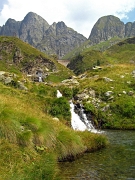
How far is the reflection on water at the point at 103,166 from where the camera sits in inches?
526

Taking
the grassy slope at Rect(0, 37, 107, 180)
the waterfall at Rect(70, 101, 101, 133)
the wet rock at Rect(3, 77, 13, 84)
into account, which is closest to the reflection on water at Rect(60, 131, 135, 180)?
the grassy slope at Rect(0, 37, 107, 180)

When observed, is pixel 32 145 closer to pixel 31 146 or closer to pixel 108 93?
pixel 31 146

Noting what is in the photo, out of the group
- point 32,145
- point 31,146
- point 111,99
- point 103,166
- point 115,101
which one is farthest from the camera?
point 111,99

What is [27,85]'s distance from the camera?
43344 mm

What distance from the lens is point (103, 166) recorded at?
15.1m

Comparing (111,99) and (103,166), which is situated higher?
(111,99)

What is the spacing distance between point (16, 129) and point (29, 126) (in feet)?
4.95

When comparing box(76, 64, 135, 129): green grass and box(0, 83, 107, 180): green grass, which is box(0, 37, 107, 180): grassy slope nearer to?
box(0, 83, 107, 180): green grass

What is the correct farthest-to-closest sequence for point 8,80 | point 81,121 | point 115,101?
point 8,80, point 115,101, point 81,121

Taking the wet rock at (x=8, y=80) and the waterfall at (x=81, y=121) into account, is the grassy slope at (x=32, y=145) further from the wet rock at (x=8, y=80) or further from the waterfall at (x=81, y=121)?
the wet rock at (x=8, y=80)

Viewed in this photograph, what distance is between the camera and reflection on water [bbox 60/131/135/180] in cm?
1337

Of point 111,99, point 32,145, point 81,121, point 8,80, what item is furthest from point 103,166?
point 8,80

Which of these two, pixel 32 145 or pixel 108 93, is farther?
pixel 108 93

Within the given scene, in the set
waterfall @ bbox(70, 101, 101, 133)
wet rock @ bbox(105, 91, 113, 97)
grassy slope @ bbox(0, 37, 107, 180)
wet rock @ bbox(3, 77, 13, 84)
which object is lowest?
waterfall @ bbox(70, 101, 101, 133)
